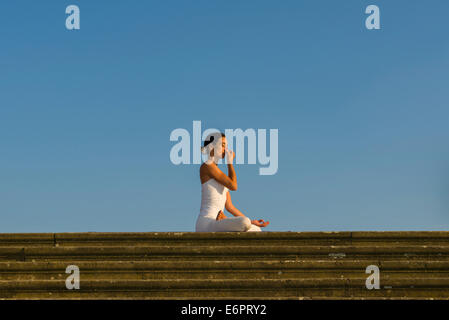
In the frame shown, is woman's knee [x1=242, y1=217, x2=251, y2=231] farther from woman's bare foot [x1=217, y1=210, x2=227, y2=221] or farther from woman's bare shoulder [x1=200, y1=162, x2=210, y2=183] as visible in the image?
woman's bare shoulder [x1=200, y1=162, x2=210, y2=183]

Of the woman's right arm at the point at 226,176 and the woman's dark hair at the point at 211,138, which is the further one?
the woman's dark hair at the point at 211,138

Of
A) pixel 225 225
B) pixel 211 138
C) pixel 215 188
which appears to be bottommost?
pixel 225 225

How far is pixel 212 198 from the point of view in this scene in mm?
9328

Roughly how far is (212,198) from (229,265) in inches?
82.5

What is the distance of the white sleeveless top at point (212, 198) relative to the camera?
927 cm

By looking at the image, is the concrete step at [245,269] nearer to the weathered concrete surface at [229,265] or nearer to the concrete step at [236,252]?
the weathered concrete surface at [229,265]

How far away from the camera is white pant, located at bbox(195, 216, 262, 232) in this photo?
8.61 metres

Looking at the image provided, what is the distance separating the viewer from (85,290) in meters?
6.99

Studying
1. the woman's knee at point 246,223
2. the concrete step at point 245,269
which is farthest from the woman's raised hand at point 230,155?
the concrete step at point 245,269

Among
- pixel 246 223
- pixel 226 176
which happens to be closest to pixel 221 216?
pixel 226 176

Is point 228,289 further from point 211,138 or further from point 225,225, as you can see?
point 211,138

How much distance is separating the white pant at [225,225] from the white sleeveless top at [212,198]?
12 centimetres
